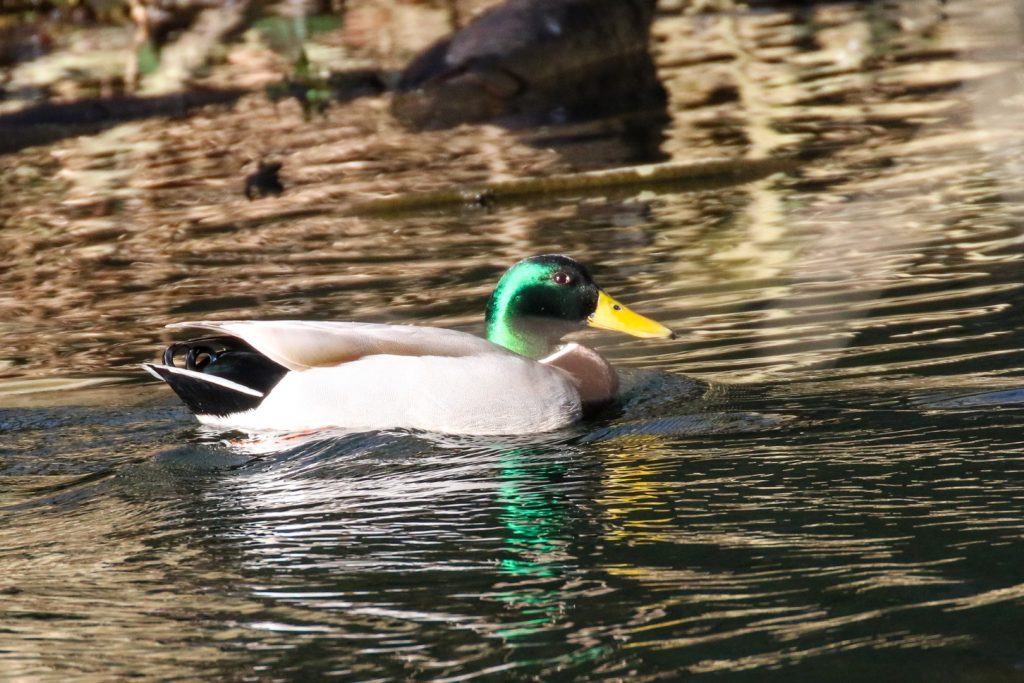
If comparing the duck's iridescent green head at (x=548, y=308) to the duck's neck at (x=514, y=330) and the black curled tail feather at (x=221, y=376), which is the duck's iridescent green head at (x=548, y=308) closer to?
the duck's neck at (x=514, y=330)

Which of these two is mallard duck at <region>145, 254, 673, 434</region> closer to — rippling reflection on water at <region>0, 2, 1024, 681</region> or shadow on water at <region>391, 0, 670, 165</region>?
rippling reflection on water at <region>0, 2, 1024, 681</region>

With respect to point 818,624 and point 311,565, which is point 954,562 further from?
point 311,565

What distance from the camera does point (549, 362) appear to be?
6.77 meters

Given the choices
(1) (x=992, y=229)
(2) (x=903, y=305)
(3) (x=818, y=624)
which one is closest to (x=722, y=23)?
(1) (x=992, y=229)

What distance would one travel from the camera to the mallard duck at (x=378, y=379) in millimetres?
6160

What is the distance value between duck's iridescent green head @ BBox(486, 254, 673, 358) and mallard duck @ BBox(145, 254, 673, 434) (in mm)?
22

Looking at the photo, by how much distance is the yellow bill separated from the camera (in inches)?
264

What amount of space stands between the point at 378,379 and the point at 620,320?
1.13 meters

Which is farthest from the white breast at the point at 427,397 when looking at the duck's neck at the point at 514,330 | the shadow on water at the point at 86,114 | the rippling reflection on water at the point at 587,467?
the shadow on water at the point at 86,114

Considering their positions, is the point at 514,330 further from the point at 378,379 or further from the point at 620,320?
the point at 378,379

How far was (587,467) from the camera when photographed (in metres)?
5.68

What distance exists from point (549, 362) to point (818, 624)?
2.91m

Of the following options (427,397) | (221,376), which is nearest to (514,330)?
(427,397)

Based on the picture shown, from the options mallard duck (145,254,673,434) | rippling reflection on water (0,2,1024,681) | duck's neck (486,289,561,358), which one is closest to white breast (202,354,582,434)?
mallard duck (145,254,673,434)
